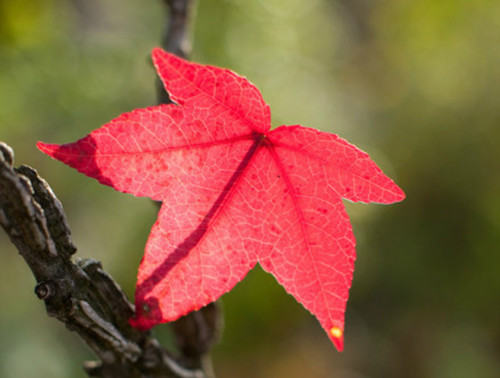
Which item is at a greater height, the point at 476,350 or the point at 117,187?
the point at 117,187

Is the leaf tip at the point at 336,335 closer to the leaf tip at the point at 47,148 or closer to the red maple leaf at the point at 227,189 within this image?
the red maple leaf at the point at 227,189

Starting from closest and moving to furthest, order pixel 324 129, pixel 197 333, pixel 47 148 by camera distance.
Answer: pixel 47 148 → pixel 197 333 → pixel 324 129

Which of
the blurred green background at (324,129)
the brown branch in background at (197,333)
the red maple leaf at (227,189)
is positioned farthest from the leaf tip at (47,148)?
the blurred green background at (324,129)

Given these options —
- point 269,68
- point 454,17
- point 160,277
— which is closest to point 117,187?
point 160,277

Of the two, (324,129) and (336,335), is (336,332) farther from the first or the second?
(324,129)

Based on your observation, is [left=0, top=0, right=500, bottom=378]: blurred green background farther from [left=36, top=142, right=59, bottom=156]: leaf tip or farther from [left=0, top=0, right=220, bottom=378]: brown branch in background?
[left=36, top=142, right=59, bottom=156]: leaf tip

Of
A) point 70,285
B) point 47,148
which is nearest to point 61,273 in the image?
point 70,285

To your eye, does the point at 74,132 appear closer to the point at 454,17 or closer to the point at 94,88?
the point at 94,88
